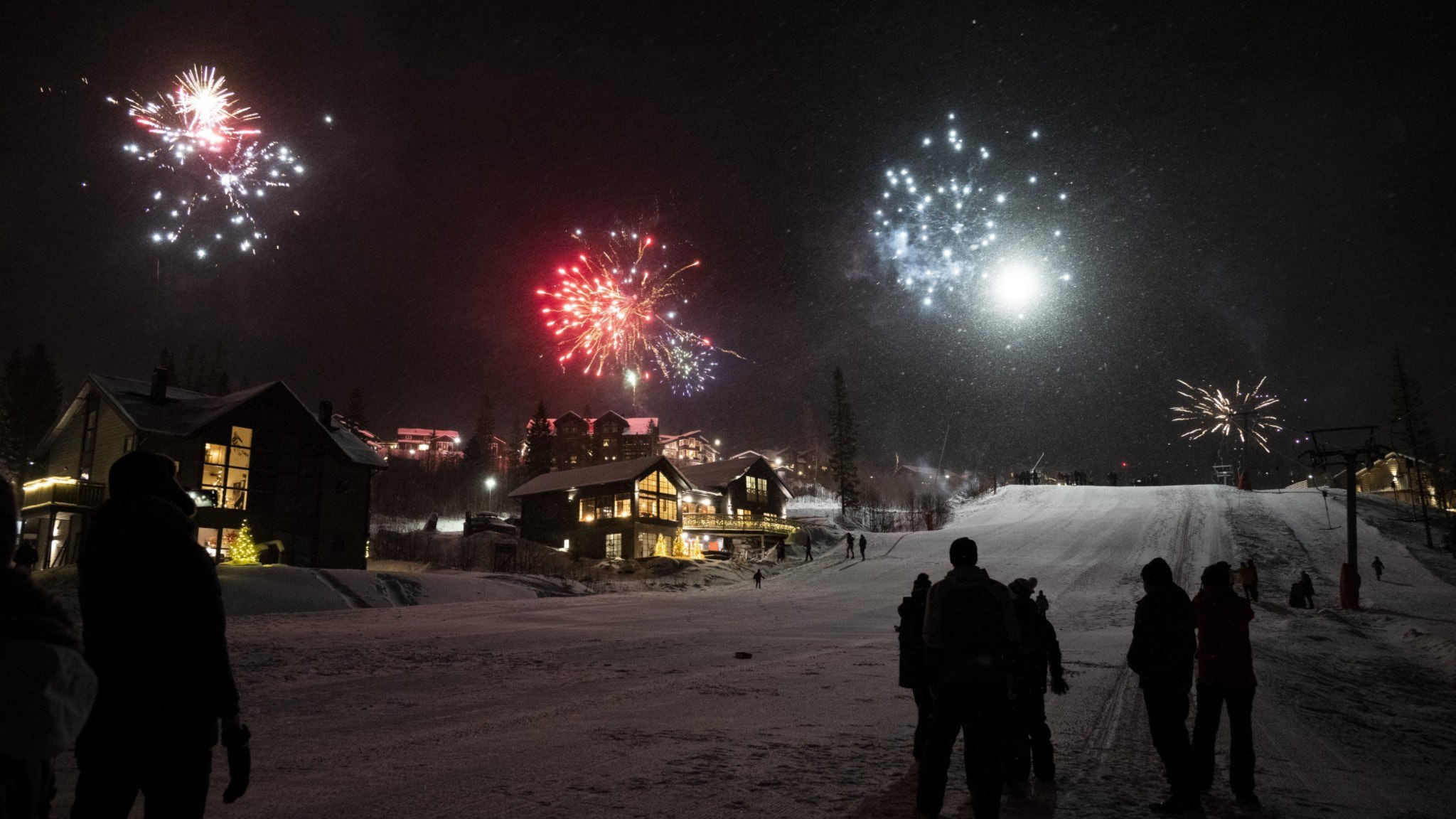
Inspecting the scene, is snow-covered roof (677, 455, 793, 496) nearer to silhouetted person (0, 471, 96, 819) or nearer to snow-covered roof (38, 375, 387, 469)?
snow-covered roof (38, 375, 387, 469)

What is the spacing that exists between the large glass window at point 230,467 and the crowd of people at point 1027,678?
37.4m

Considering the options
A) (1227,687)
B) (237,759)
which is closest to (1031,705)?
(1227,687)

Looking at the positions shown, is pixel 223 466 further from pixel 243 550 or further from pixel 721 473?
pixel 721 473

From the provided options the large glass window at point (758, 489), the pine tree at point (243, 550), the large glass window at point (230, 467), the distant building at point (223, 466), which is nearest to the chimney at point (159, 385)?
the distant building at point (223, 466)

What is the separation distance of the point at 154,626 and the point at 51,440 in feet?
159

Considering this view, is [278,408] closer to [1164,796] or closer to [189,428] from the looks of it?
[189,428]

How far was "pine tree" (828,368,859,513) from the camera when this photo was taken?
3292 inches

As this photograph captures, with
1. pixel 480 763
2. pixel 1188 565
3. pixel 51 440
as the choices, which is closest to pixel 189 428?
pixel 51 440

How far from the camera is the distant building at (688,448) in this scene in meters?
111

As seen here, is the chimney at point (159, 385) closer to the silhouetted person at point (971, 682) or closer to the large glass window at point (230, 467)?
the large glass window at point (230, 467)

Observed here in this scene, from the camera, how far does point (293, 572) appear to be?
2664cm

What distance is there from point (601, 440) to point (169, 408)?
2420 inches

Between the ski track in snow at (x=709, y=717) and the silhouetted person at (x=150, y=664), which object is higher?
the silhouetted person at (x=150, y=664)

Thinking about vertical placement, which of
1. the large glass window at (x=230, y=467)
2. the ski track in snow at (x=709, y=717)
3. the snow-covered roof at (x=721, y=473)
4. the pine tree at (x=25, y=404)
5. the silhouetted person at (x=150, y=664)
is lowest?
the ski track in snow at (x=709, y=717)
